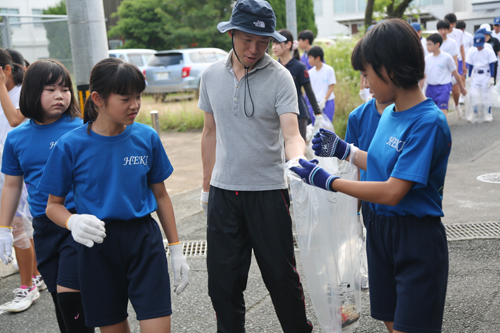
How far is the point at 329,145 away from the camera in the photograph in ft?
8.66

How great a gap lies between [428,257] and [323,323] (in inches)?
30.5

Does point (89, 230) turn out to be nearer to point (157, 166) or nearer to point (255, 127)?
point (157, 166)

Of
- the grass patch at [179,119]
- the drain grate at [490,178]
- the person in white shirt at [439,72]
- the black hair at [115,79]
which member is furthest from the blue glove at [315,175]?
the grass patch at [179,119]

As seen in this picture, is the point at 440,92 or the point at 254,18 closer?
the point at 254,18

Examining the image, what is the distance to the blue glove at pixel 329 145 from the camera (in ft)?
8.58

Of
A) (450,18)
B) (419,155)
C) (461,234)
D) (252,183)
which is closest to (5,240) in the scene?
(252,183)

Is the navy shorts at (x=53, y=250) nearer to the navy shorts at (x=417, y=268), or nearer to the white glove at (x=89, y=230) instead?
the white glove at (x=89, y=230)

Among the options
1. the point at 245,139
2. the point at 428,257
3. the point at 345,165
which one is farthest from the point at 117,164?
the point at 428,257

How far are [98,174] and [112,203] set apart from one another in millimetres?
152

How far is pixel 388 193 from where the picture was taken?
2.08m

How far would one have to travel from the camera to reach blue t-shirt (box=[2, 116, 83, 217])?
3.00 meters

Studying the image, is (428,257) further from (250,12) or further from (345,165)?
(250,12)

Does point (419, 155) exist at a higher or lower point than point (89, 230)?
higher

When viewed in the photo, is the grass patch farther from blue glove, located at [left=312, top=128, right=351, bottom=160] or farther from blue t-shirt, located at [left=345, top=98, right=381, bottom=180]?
blue glove, located at [left=312, top=128, right=351, bottom=160]
